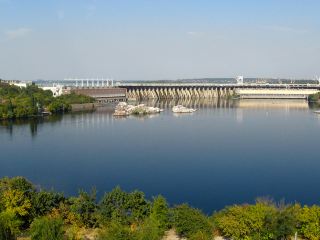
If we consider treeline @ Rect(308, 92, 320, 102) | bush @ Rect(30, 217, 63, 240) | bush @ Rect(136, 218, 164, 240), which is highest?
treeline @ Rect(308, 92, 320, 102)

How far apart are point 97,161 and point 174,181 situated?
2061mm

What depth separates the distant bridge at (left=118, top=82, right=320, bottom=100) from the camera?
27062mm

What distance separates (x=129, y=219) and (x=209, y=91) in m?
24.7

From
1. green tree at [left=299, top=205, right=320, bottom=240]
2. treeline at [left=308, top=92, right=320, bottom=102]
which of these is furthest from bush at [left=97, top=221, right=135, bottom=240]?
A: treeline at [left=308, top=92, right=320, bottom=102]

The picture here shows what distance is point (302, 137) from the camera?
35.7ft

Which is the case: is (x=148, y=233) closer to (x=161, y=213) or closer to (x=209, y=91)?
(x=161, y=213)

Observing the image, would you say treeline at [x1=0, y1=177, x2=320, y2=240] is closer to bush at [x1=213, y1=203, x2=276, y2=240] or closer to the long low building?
bush at [x1=213, y1=203, x2=276, y2=240]

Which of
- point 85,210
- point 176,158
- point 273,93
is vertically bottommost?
point 176,158

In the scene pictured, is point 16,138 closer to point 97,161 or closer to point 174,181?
point 97,161

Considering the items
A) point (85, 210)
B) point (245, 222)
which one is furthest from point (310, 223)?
point (85, 210)

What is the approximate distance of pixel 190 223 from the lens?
157 inches

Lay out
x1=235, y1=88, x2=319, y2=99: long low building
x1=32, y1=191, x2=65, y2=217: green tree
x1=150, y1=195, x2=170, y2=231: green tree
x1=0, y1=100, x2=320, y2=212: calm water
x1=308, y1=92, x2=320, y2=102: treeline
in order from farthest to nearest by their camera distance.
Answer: x1=235, y1=88, x2=319, y2=99: long low building → x1=308, y1=92, x2=320, y2=102: treeline → x1=0, y1=100, x2=320, y2=212: calm water → x1=32, y1=191, x2=65, y2=217: green tree → x1=150, y1=195, x2=170, y2=231: green tree

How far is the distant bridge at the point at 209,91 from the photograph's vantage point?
88.8 feet

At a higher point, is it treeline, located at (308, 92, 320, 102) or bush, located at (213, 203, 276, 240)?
treeline, located at (308, 92, 320, 102)
